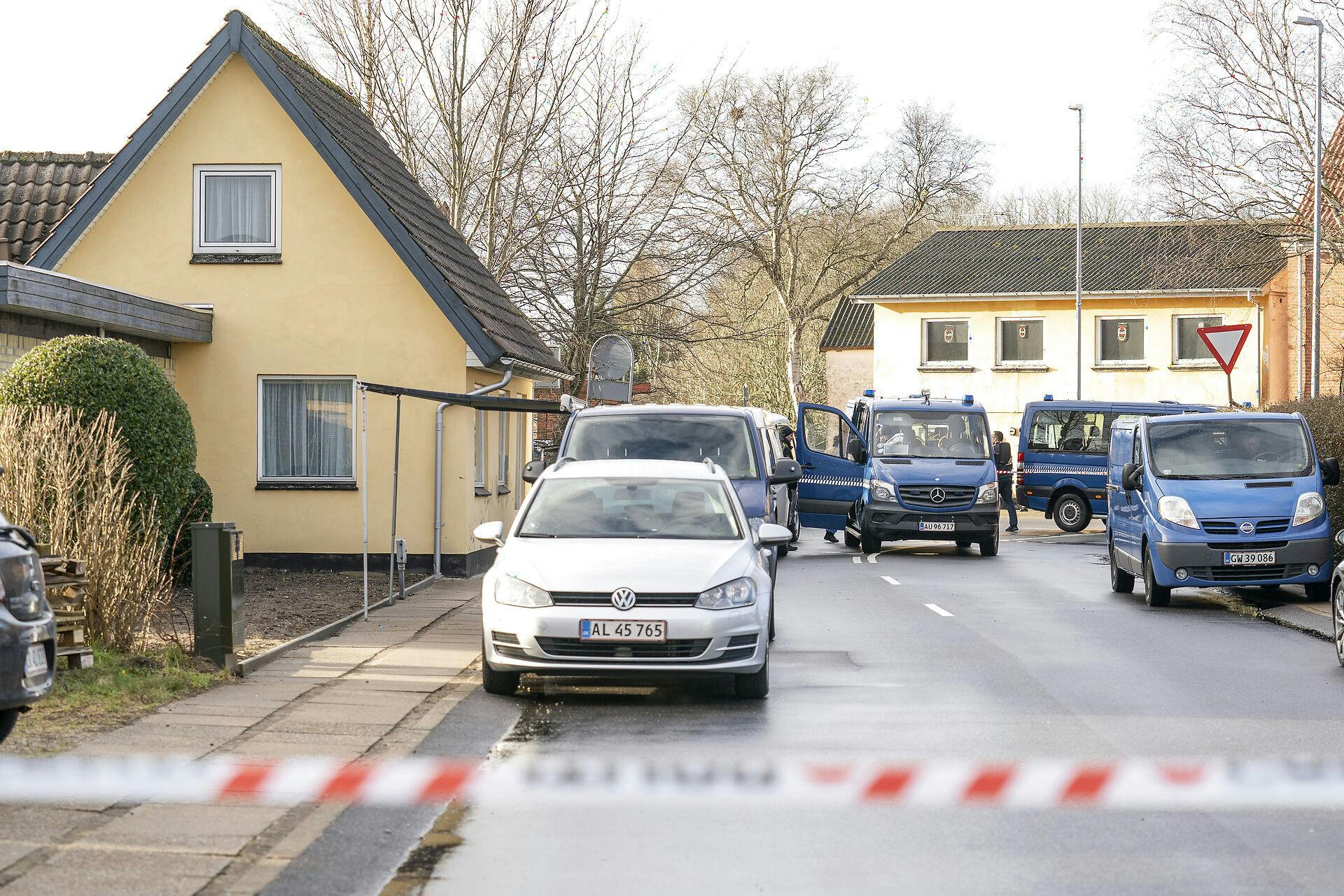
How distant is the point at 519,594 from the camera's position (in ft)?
33.2

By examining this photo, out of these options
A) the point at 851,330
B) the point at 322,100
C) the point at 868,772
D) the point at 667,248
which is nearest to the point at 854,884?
the point at 868,772

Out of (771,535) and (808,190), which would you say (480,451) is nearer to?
(771,535)

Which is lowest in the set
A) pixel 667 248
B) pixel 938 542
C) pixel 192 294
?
pixel 938 542

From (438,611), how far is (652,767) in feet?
26.5

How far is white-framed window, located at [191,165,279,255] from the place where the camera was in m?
20.3

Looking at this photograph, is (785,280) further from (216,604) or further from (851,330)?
(216,604)

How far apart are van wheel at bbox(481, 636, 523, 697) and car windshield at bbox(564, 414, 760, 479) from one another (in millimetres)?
5319

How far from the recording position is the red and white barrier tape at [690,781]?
7.25 meters

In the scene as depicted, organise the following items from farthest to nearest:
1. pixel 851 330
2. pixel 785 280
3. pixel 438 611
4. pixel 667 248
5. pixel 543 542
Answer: pixel 851 330 < pixel 785 280 < pixel 667 248 < pixel 438 611 < pixel 543 542

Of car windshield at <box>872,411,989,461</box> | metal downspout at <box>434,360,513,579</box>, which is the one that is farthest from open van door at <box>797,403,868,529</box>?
metal downspout at <box>434,360,513,579</box>

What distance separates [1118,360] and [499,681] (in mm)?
42386

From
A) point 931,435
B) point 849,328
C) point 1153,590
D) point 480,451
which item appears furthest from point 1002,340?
point 1153,590

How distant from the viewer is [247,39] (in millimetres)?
19578

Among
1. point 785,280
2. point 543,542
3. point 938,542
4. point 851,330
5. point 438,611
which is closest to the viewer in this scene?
point 543,542
